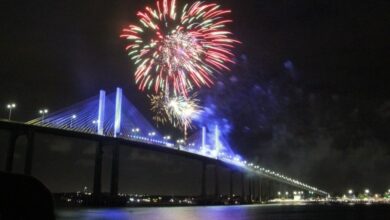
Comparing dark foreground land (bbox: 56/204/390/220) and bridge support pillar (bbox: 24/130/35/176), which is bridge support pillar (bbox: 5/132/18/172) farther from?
dark foreground land (bbox: 56/204/390/220)

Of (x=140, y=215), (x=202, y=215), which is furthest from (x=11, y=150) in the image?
(x=202, y=215)

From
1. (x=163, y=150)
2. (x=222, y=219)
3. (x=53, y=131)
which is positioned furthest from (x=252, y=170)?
(x=222, y=219)

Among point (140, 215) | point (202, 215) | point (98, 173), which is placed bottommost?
point (140, 215)

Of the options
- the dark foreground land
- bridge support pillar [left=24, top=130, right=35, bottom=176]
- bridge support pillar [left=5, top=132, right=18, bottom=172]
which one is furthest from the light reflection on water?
bridge support pillar [left=5, top=132, right=18, bottom=172]

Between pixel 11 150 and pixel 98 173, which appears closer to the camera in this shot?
pixel 11 150

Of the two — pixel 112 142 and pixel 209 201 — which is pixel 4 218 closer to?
pixel 112 142

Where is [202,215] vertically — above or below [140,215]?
above

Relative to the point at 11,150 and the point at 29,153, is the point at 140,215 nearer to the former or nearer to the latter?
the point at 29,153

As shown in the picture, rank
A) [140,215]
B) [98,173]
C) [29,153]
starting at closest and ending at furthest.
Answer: [140,215] < [29,153] < [98,173]

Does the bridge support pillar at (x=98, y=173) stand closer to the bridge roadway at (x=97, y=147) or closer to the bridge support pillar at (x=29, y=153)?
the bridge roadway at (x=97, y=147)

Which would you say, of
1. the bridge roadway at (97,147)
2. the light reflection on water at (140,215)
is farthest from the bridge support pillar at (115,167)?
the light reflection on water at (140,215)
